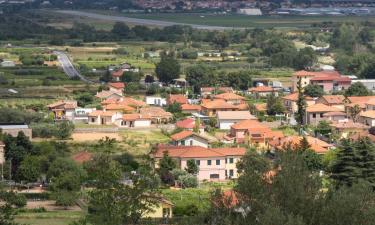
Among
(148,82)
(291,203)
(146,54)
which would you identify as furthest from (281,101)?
(291,203)

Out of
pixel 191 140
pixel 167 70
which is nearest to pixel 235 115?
pixel 191 140

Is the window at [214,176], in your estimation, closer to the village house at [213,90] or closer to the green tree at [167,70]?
the village house at [213,90]

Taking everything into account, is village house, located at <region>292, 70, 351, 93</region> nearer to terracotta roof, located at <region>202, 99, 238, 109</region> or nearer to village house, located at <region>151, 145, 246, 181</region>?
terracotta roof, located at <region>202, 99, 238, 109</region>

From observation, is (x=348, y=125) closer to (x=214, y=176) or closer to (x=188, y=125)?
(x=188, y=125)

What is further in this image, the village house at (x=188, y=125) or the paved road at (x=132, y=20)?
the paved road at (x=132, y=20)

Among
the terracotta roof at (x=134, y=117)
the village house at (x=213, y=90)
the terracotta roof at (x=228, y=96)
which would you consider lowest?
the village house at (x=213, y=90)

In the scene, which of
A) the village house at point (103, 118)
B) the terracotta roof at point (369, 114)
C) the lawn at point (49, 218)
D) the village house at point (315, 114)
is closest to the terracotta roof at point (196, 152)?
the lawn at point (49, 218)
